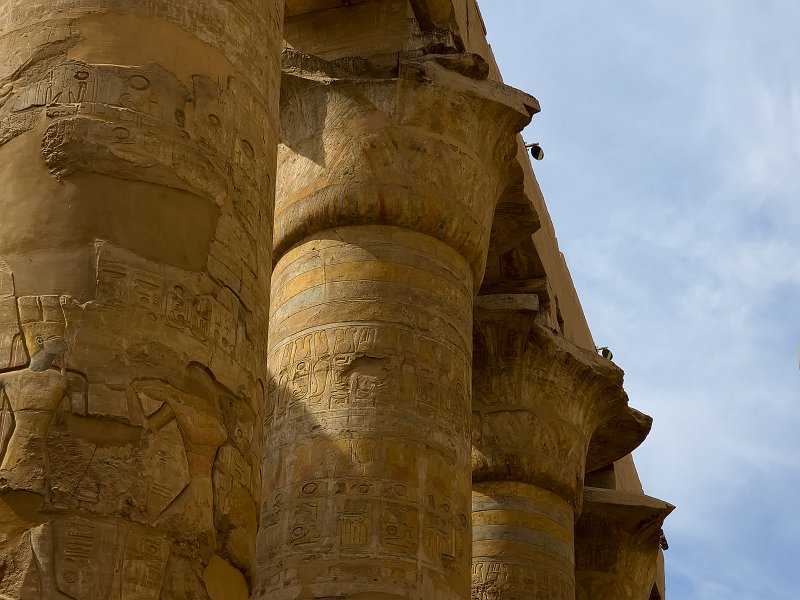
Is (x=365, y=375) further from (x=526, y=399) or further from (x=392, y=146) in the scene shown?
(x=526, y=399)

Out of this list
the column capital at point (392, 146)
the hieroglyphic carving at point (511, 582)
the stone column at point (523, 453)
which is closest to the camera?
the column capital at point (392, 146)

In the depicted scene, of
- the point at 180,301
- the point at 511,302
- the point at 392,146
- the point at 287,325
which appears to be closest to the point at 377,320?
the point at 287,325

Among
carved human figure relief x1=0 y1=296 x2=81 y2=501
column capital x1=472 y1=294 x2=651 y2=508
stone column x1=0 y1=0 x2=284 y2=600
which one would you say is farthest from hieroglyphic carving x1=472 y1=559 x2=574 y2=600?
carved human figure relief x1=0 y1=296 x2=81 y2=501

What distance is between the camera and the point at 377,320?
9.23 m

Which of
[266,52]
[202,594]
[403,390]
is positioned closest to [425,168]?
[403,390]

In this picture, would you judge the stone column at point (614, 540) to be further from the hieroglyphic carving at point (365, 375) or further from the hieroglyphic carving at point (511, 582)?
the hieroglyphic carving at point (365, 375)

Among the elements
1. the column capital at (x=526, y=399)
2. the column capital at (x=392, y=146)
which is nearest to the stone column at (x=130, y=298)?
the column capital at (x=392, y=146)

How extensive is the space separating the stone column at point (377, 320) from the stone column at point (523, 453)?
2883 mm

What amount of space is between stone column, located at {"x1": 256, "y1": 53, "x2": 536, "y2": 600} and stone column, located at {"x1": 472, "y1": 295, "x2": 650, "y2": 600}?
2883 mm

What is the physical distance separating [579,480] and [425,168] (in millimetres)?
5057

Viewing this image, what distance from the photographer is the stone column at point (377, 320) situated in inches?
338

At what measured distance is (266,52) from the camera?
6.04 meters

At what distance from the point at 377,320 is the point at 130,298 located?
4538 mm

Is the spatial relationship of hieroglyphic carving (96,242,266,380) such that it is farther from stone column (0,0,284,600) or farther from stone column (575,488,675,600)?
stone column (575,488,675,600)
